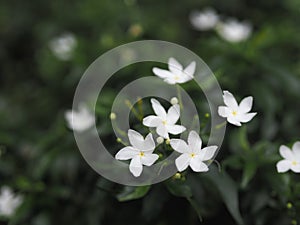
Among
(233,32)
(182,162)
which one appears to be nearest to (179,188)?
(182,162)

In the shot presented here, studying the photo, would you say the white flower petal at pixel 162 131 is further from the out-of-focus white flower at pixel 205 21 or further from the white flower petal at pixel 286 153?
the out-of-focus white flower at pixel 205 21

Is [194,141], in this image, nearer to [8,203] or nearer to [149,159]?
[149,159]

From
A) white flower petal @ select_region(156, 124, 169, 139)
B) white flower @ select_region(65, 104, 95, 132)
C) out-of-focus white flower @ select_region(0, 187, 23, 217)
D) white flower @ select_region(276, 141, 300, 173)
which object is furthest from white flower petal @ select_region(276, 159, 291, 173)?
out-of-focus white flower @ select_region(0, 187, 23, 217)

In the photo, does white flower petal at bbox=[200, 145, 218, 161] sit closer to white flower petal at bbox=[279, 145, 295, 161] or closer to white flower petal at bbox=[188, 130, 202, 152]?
white flower petal at bbox=[188, 130, 202, 152]

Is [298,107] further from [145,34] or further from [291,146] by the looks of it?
[145,34]

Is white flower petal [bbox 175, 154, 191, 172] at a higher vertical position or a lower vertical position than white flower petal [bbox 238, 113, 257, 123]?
lower

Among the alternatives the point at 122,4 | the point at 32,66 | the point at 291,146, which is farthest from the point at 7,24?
the point at 291,146
